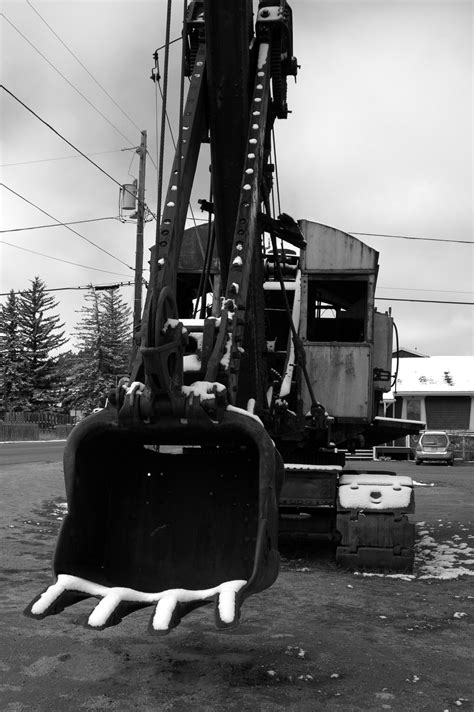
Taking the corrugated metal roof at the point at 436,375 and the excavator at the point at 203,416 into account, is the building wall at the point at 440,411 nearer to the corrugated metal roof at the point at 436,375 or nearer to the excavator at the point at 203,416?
the corrugated metal roof at the point at 436,375

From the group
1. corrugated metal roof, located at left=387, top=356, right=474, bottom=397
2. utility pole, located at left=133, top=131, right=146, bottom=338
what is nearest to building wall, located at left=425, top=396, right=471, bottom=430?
corrugated metal roof, located at left=387, top=356, right=474, bottom=397

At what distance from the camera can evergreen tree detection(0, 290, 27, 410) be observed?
52.1 m

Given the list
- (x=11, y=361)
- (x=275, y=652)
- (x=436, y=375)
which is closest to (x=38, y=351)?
(x=11, y=361)

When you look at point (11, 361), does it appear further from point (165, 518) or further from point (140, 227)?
point (165, 518)

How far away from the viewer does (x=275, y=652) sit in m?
4.67

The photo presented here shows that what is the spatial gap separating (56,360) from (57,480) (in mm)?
41366

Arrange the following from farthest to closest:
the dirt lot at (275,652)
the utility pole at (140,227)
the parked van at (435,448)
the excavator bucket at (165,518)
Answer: the parked van at (435,448) → the utility pole at (140,227) → the dirt lot at (275,652) → the excavator bucket at (165,518)

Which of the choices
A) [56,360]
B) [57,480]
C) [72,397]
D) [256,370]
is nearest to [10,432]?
[56,360]

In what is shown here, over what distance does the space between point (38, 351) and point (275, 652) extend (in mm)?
50973

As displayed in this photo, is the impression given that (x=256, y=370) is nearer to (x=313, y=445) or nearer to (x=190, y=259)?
(x=190, y=259)

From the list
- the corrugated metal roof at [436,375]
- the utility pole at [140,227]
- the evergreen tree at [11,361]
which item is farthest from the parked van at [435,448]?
the evergreen tree at [11,361]

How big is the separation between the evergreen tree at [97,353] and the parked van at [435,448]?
1419 inches

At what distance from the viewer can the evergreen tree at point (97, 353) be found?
6166 centimetres

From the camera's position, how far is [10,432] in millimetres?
40594
